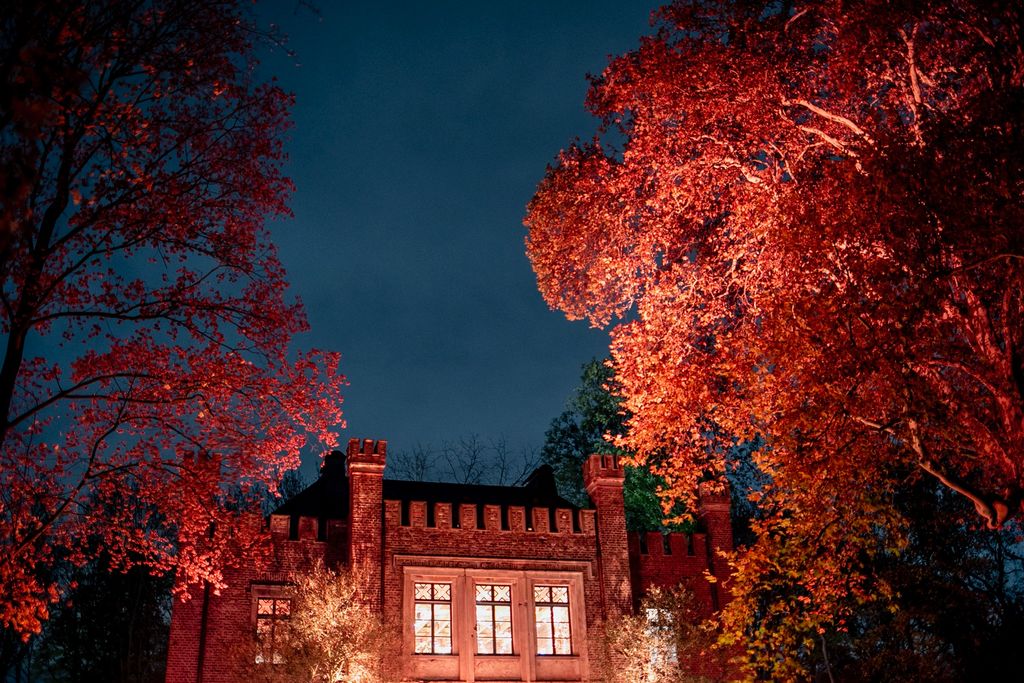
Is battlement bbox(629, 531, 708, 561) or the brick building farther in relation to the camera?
battlement bbox(629, 531, 708, 561)

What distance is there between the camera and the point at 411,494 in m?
25.2

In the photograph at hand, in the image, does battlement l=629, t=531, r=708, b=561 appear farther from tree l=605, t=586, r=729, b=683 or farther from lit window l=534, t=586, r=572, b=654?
lit window l=534, t=586, r=572, b=654

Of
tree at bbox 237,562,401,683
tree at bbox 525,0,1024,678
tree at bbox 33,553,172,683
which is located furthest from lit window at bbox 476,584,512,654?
tree at bbox 33,553,172,683

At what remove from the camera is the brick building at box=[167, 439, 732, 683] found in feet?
64.7

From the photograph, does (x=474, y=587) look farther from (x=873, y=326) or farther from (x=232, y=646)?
(x=873, y=326)

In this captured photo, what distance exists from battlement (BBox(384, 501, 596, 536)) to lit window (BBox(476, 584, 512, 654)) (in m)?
1.50

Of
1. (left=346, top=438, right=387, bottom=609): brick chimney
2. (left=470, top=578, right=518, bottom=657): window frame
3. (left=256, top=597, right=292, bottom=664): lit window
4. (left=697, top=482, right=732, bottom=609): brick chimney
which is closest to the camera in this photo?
(left=256, top=597, right=292, bottom=664): lit window

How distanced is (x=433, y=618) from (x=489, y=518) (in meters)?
2.78

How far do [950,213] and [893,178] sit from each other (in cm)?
71

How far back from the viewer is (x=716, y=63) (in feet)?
40.8

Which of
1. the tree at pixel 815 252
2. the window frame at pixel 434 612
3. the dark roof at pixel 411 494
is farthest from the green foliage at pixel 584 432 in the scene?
the tree at pixel 815 252

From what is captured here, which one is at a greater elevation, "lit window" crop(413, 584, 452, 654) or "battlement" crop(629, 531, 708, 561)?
"battlement" crop(629, 531, 708, 561)

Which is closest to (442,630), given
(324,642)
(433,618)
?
(433,618)

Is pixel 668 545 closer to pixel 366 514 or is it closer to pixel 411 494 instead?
pixel 411 494
